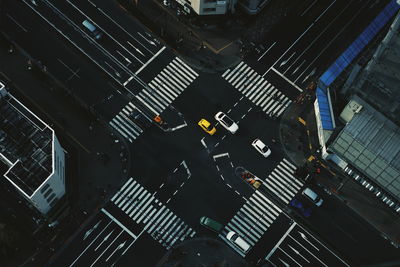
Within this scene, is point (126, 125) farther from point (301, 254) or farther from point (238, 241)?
point (301, 254)

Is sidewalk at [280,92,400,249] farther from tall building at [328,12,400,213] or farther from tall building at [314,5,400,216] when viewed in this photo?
tall building at [328,12,400,213]

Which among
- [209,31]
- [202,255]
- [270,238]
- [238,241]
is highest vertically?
[209,31]

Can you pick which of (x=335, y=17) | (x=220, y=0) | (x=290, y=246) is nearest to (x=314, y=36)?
(x=335, y=17)

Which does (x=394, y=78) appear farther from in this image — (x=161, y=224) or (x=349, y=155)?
(x=161, y=224)

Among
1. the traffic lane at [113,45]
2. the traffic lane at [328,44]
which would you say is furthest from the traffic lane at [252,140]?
the traffic lane at [113,45]

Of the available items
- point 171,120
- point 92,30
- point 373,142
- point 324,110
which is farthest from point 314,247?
point 92,30

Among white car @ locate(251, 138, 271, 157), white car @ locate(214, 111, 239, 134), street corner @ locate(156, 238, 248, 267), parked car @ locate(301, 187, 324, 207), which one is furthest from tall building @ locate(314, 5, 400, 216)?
street corner @ locate(156, 238, 248, 267)
